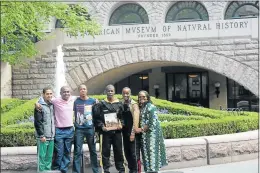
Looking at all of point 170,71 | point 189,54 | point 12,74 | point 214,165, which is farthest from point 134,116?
point 170,71

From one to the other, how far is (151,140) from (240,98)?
57.0 feet

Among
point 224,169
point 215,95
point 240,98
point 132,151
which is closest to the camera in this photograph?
point 132,151

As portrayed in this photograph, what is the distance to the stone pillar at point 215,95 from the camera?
23.3 m

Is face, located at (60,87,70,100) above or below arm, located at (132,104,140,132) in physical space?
above

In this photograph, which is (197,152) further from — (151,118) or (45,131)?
(45,131)

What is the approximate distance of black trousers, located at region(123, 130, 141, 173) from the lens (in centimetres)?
710

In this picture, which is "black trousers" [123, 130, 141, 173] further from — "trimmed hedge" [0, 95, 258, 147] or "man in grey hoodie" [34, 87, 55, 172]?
"trimmed hedge" [0, 95, 258, 147]

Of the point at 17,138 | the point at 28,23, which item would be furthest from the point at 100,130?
the point at 28,23

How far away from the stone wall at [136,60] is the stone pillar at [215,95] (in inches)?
190

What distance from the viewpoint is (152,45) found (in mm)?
18922

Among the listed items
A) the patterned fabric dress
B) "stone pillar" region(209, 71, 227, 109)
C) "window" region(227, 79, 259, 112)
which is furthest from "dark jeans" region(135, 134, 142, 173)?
"window" region(227, 79, 259, 112)

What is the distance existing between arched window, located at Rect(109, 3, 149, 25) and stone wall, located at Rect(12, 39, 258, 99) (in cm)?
253

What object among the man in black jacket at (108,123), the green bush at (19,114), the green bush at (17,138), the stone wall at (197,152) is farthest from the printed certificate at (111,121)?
the green bush at (19,114)

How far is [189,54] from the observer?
18719 millimetres
